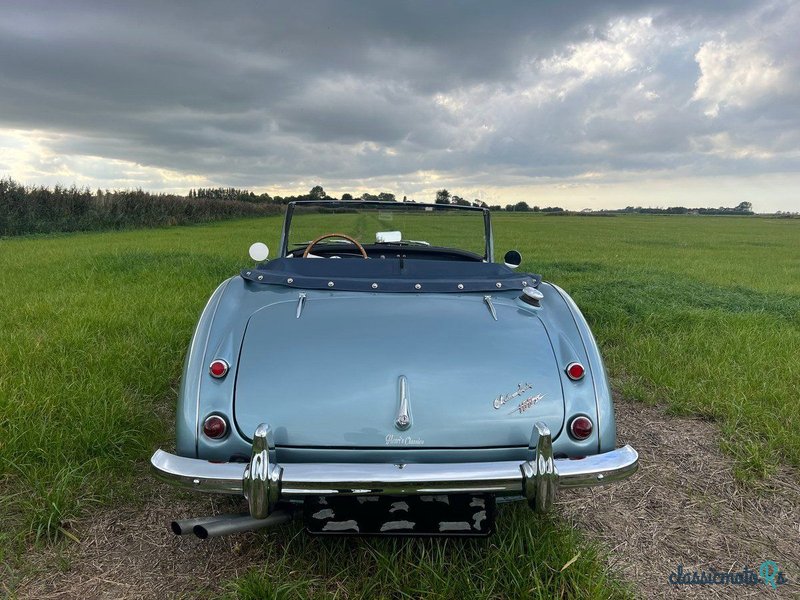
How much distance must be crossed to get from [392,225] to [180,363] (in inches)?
81.3

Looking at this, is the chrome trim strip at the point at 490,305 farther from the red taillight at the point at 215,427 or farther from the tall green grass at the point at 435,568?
the red taillight at the point at 215,427

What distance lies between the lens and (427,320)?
2.29 m

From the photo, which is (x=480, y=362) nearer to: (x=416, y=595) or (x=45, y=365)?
(x=416, y=595)

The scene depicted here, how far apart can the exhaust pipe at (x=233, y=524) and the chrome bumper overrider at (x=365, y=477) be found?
0.15m

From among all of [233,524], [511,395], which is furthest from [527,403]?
[233,524]

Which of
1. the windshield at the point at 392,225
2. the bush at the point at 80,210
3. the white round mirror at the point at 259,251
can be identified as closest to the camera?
the white round mirror at the point at 259,251

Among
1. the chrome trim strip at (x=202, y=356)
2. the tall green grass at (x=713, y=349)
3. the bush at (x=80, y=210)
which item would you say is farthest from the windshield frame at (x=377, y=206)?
the bush at (x=80, y=210)

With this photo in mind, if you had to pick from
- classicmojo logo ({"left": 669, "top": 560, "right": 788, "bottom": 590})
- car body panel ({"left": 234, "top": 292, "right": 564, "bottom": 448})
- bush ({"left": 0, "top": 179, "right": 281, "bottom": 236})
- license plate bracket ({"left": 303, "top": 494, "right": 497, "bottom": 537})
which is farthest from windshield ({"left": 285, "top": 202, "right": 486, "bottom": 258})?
bush ({"left": 0, "top": 179, "right": 281, "bottom": 236})

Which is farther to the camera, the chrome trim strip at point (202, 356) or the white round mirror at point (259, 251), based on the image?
the white round mirror at point (259, 251)

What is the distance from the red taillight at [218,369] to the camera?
204cm

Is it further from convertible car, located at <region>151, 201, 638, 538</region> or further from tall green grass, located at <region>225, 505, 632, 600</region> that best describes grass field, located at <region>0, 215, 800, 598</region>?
convertible car, located at <region>151, 201, 638, 538</region>

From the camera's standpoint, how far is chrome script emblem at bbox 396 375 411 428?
1862 mm

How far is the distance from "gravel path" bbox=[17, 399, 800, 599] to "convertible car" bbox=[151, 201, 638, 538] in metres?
0.44

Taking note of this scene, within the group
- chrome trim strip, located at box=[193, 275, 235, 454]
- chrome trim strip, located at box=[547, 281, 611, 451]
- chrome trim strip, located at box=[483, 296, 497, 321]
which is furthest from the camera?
chrome trim strip, located at box=[483, 296, 497, 321]
